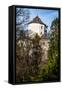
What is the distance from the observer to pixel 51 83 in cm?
207

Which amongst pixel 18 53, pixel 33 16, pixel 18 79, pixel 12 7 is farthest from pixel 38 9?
pixel 18 79

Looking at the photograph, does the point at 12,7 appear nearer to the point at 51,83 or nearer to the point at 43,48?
the point at 43,48

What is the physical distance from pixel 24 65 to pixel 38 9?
0.37 meters

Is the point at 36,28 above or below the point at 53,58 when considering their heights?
above

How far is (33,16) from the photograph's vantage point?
80.0 inches

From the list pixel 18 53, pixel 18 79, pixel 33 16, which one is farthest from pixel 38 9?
pixel 18 79

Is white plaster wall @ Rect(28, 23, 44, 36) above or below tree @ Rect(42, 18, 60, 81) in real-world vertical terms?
above

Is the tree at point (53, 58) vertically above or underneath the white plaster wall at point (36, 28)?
underneath

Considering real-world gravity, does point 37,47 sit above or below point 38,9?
below

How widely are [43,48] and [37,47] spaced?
5cm

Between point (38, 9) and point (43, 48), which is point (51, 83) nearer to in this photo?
point (43, 48)
